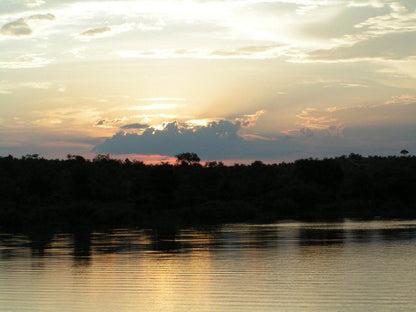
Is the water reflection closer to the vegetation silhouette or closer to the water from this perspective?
the water

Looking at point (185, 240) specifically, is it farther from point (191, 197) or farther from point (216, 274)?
point (191, 197)

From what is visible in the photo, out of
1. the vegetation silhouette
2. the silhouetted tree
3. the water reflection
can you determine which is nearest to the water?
the water reflection

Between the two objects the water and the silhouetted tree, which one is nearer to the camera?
the water

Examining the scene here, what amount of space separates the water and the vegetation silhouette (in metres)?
25.6

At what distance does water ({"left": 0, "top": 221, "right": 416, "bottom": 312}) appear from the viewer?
2164 cm

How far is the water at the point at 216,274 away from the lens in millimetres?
21641

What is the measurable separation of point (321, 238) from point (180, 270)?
1711 centimetres

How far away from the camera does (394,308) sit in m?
19.7

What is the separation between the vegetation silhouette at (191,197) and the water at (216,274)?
2561cm

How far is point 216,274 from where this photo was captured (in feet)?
91.2

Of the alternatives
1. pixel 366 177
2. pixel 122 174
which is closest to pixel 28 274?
pixel 366 177

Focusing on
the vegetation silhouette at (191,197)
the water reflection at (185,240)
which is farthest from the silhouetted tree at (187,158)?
the water reflection at (185,240)

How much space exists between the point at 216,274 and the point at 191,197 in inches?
2256

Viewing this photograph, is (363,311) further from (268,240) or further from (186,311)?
(268,240)
